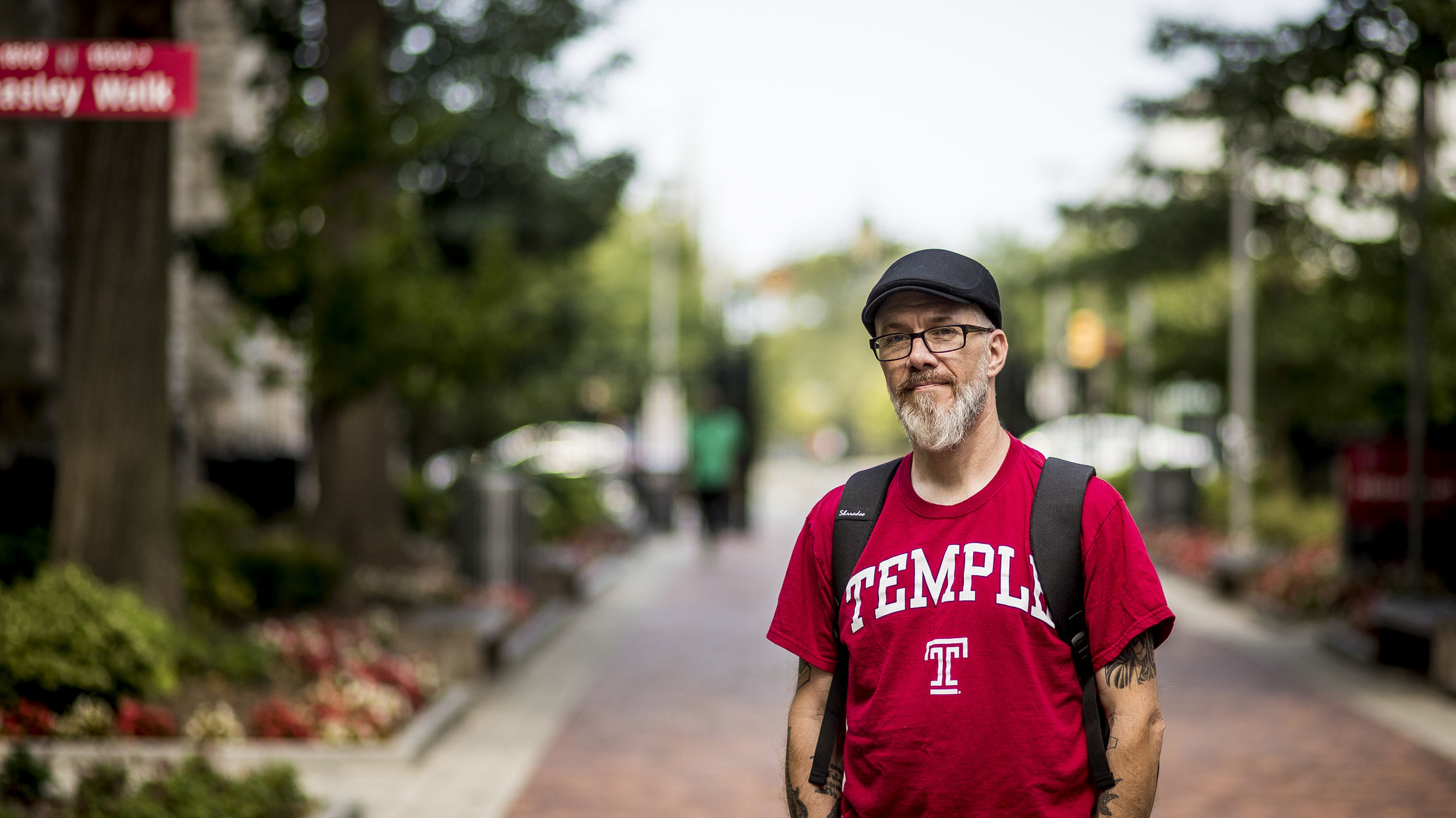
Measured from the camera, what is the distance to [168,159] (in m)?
9.41

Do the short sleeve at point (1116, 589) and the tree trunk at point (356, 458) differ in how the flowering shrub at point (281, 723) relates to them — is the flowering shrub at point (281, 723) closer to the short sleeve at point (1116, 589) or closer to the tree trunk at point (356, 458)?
the tree trunk at point (356, 458)

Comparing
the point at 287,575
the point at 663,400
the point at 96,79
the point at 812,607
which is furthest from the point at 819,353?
the point at 812,607

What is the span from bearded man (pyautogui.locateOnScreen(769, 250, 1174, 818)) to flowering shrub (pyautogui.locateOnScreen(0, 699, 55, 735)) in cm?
599

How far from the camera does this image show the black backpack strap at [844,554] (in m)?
2.91

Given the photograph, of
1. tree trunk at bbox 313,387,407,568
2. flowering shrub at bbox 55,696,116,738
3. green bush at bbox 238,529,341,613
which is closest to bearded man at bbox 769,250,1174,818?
flowering shrub at bbox 55,696,116,738

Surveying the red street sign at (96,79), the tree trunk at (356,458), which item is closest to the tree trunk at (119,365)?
the red street sign at (96,79)

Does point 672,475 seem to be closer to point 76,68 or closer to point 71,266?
point 71,266

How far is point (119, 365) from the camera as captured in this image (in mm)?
9141

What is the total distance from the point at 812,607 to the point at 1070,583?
20.5 inches

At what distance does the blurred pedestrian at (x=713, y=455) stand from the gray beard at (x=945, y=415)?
1603 centimetres

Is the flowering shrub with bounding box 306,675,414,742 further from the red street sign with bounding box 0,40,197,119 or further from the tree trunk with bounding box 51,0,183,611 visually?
the red street sign with bounding box 0,40,197,119

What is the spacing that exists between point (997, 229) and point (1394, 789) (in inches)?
2155

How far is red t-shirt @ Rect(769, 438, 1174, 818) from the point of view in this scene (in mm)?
2666

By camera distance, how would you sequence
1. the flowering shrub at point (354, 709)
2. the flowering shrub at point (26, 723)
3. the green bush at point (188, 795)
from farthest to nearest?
1. the flowering shrub at point (354, 709)
2. the flowering shrub at point (26, 723)
3. the green bush at point (188, 795)
